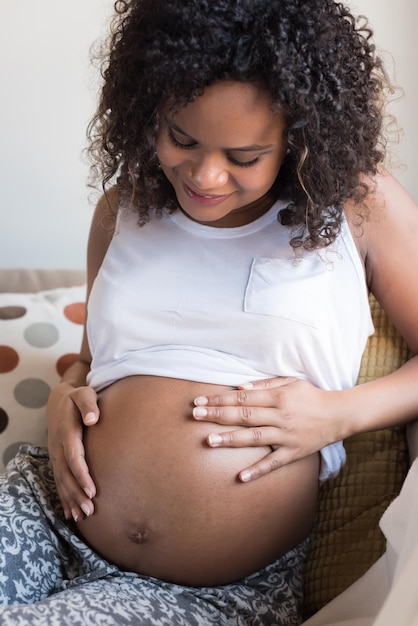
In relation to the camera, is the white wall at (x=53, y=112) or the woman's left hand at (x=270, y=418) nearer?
the woman's left hand at (x=270, y=418)

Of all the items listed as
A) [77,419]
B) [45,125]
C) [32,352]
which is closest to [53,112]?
[45,125]

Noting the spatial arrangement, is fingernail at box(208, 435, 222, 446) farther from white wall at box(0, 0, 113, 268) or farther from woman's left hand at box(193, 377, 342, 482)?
white wall at box(0, 0, 113, 268)

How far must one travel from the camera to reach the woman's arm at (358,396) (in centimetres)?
106

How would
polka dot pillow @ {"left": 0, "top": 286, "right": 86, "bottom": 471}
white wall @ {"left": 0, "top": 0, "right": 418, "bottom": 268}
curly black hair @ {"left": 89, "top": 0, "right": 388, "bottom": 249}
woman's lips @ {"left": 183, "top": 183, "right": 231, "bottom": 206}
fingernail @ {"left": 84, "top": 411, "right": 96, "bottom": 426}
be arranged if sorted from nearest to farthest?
curly black hair @ {"left": 89, "top": 0, "right": 388, "bottom": 249} < woman's lips @ {"left": 183, "top": 183, "right": 231, "bottom": 206} < fingernail @ {"left": 84, "top": 411, "right": 96, "bottom": 426} < polka dot pillow @ {"left": 0, "top": 286, "right": 86, "bottom": 471} < white wall @ {"left": 0, "top": 0, "right": 418, "bottom": 268}

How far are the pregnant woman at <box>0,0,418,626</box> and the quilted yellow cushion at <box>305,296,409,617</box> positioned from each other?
56 millimetres

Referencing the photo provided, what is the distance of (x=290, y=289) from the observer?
1.08 meters

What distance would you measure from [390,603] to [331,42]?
23.1 inches

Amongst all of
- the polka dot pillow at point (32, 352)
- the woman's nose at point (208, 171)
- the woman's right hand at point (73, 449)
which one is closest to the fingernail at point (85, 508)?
the woman's right hand at point (73, 449)

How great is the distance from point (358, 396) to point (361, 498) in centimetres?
18

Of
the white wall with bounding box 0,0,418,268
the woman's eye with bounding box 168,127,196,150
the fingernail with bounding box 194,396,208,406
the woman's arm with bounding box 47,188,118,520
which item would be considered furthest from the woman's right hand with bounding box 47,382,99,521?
the white wall with bounding box 0,0,418,268

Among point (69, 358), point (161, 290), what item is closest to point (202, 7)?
point (161, 290)

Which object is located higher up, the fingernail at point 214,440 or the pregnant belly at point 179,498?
the fingernail at point 214,440

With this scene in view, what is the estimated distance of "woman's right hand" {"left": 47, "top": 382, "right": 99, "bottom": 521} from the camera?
1.08m

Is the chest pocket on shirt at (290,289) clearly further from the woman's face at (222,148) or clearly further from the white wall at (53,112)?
the white wall at (53,112)
